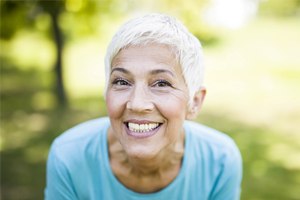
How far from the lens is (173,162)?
2.01m

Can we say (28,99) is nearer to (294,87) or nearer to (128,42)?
(294,87)

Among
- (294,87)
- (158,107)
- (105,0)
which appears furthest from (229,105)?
(158,107)

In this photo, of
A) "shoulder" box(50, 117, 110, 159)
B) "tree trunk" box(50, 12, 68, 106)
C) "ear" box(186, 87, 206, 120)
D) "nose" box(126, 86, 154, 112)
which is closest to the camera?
"nose" box(126, 86, 154, 112)

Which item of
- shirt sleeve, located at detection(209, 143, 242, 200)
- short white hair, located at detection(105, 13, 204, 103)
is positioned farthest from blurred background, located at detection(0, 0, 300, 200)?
short white hair, located at detection(105, 13, 204, 103)

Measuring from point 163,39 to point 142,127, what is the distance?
0.33 meters

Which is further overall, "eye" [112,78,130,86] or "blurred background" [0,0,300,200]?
"blurred background" [0,0,300,200]

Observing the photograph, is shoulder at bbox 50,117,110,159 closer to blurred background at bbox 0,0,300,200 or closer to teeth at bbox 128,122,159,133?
teeth at bbox 128,122,159,133

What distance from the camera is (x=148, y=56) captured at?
1641 millimetres

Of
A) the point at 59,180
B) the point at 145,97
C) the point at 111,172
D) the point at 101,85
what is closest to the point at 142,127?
the point at 145,97

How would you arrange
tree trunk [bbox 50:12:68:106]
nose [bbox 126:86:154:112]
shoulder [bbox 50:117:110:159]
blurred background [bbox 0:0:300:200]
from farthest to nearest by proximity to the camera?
tree trunk [bbox 50:12:68:106]
blurred background [bbox 0:0:300:200]
shoulder [bbox 50:117:110:159]
nose [bbox 126:86:154:112]

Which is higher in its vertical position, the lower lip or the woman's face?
the woman's face

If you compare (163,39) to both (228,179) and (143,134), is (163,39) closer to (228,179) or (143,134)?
(143,134)

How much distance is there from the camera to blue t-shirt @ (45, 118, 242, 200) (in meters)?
1.94

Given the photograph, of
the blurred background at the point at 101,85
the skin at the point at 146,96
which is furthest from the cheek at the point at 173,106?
the blurred background at the point at 101,85
